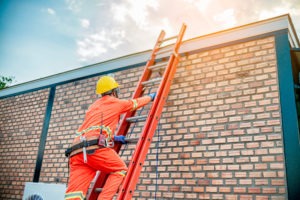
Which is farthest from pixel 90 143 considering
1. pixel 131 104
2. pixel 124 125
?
pixel 124 125

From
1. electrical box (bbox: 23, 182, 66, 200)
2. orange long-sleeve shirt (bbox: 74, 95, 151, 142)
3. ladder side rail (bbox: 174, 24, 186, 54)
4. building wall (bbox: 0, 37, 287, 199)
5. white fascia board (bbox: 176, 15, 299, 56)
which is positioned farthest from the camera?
electrical box (bbox: 23, 182, 66, 200)

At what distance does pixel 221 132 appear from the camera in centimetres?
397

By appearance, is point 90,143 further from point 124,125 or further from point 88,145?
point 124,125

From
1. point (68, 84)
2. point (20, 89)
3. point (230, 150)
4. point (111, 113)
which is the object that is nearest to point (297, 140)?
point (230, 150)

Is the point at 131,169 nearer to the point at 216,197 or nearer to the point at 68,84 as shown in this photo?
the point at 216,197

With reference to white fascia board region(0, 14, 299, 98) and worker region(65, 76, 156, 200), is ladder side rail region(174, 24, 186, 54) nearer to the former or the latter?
white fascia board region(0, 14, 299, 98)

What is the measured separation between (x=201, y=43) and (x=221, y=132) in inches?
A: 57.5

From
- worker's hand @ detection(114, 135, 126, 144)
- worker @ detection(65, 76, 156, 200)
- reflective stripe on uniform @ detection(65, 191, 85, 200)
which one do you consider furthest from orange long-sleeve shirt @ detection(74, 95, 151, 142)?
reflective stripe on uniform @ detection(65, 191, 85, 200)

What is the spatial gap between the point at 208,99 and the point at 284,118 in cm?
106

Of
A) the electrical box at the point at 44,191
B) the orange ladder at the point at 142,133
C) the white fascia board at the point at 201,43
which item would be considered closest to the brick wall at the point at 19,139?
the electrical box at the point at 44,191

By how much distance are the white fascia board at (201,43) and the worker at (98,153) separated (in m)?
1.86

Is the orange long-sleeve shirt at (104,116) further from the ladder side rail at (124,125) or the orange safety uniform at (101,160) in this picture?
the ladder side rail at (124,125)

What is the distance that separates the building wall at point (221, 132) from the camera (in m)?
3.60

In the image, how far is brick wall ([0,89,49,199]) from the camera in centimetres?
617
